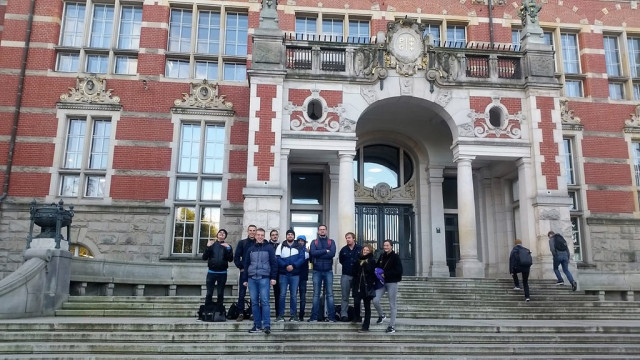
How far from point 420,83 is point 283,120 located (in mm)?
4180

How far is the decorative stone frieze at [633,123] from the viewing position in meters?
18.6

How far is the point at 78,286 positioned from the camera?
38.8ft

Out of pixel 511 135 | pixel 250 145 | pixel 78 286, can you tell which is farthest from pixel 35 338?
pixel 511 135

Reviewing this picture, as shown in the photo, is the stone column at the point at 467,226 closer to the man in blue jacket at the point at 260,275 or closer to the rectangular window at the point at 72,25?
the man in blue jacket at the point at 260,275

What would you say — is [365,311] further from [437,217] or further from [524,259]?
[437,217]

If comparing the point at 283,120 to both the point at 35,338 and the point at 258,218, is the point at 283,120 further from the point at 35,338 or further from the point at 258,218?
the point at 35,338

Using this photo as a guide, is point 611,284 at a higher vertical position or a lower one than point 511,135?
lower

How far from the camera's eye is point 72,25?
1766 cm

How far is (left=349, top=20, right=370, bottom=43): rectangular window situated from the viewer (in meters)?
18.5

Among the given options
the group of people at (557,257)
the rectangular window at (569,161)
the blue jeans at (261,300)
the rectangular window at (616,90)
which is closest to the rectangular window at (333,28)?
the rectangular window at (569,161)

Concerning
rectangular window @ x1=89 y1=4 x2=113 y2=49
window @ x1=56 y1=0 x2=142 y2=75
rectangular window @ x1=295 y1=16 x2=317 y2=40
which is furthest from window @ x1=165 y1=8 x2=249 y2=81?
rectangular window @ x1=89 y1=4 x2=113 y2=49

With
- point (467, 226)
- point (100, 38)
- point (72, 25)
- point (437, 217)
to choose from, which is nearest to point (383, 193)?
point (437, 217)

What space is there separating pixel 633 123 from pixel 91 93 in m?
19.1

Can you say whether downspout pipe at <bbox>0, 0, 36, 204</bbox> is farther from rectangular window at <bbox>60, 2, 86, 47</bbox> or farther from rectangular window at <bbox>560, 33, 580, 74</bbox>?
rectangular window at <bbox>560, 33, 580, 74</bbox>
